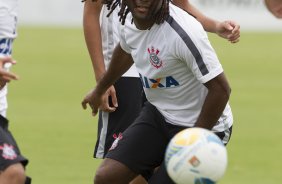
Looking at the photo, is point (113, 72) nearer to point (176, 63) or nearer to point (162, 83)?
point (162, 83)

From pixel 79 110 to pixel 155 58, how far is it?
8.93 metres

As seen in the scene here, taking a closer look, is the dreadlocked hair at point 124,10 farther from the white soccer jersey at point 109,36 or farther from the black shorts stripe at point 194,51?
the white soccer jersey at point 109,36

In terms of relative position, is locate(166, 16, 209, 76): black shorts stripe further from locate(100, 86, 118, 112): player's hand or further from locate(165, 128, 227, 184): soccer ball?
locate(100, 86, 118, 112): player's hand

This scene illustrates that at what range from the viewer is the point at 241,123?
1568 cm

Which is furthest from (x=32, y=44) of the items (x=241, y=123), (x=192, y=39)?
(x=192, y=39)

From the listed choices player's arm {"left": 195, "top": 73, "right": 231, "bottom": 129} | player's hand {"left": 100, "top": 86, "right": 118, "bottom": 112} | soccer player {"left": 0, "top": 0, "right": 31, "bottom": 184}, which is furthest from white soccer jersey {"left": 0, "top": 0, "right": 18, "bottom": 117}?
player's arm {"left": 195, "top": 73, "right": 231, "bottom": 129}

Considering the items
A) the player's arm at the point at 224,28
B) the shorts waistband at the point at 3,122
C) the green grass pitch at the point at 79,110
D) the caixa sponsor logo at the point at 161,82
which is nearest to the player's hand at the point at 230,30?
the player's arm at the point at 224,28

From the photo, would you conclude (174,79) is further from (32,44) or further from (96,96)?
(32,44)

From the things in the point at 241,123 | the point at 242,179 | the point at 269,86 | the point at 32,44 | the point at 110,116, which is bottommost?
the point at 32,44

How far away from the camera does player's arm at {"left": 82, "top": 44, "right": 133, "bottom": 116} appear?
8.62m

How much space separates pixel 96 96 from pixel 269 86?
36.5ft

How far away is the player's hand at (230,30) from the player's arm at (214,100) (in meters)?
0.91

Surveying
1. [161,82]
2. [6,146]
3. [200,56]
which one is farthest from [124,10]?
[6,146]

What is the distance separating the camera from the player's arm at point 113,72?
862 centimetres
